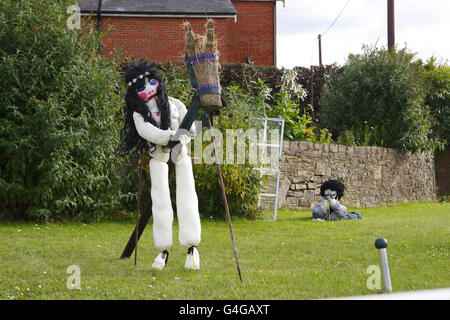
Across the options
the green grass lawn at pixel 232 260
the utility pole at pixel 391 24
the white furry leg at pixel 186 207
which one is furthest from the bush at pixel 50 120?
the utility pole at pixel 391 24

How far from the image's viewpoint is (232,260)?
600cm

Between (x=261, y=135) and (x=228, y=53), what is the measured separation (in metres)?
10.6

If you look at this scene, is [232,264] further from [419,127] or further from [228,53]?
[228,53]

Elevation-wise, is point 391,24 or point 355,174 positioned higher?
point 391,24

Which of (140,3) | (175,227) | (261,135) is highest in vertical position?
(140,3)

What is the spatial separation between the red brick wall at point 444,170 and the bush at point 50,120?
1231 cm

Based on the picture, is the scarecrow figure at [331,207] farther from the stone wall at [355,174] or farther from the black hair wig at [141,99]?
the black hair wig at [141,99]

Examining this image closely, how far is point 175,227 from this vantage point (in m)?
8.89

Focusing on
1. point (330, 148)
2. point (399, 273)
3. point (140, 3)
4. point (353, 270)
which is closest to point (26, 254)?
point (353, 270)

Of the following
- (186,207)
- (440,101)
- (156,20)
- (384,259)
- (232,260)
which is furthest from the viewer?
(156,20)

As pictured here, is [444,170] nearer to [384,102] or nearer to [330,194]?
[384,102]

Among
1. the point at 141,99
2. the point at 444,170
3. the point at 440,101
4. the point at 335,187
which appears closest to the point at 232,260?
the point at 141,99

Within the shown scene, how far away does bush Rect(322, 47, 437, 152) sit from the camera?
14578mm

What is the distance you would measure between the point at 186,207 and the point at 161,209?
25 centimetres
